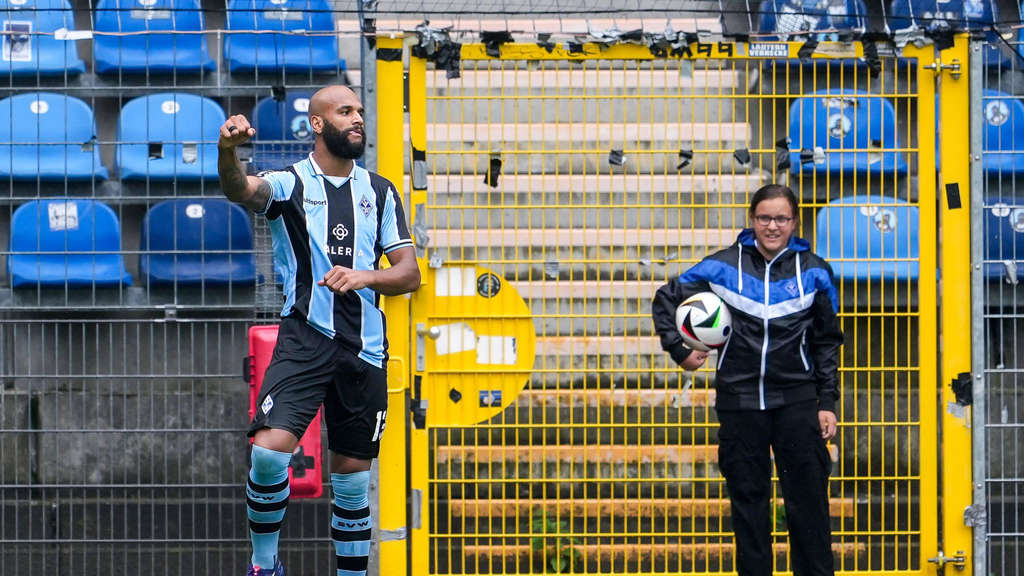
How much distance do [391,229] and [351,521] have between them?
113cm

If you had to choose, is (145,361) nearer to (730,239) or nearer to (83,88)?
(83,88)

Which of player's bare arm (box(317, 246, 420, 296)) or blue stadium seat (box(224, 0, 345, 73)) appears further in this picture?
blue stadium seat (box(224, 0, 345, 73))

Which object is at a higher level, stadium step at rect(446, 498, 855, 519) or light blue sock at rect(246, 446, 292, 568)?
light blue sock at rect(246, 446, 292, 568)

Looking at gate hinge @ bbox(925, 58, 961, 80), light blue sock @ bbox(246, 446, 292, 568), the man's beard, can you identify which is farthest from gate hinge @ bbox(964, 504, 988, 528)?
the man's beard

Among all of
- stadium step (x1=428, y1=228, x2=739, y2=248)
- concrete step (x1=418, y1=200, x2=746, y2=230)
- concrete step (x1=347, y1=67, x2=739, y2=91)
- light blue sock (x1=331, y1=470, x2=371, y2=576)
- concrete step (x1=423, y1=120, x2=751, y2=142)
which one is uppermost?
concrete step (x1=347, y1=67, x2=739, y2=91)

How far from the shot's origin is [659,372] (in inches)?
201

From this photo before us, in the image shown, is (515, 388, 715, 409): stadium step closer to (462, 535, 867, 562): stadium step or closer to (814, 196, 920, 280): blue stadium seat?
(462, 535, 867, 562): stadium step

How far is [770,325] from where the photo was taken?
435 centimetres

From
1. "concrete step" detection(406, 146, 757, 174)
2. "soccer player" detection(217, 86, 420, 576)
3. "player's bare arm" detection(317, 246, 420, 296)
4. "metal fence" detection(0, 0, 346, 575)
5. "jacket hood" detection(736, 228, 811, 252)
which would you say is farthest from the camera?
"metal fence" detection(0, 0, 346, 575)

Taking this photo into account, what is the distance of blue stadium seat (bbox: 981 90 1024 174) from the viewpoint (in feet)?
Result: 17.6

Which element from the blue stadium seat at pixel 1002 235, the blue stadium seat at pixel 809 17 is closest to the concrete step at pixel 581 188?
the blue stadium seat at pixel 1002 235

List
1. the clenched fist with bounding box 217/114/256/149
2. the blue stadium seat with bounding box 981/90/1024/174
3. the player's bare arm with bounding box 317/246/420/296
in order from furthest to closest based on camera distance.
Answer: the blue stadium seat with bounding box 981/90/1024/174
the player's bare arm with bounding box 317/246/420/296
the clenched fist with bounding box 217/114/256/149

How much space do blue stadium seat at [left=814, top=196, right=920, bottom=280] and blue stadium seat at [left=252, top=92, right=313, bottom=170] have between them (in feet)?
8.09

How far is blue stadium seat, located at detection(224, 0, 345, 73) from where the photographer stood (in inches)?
214
